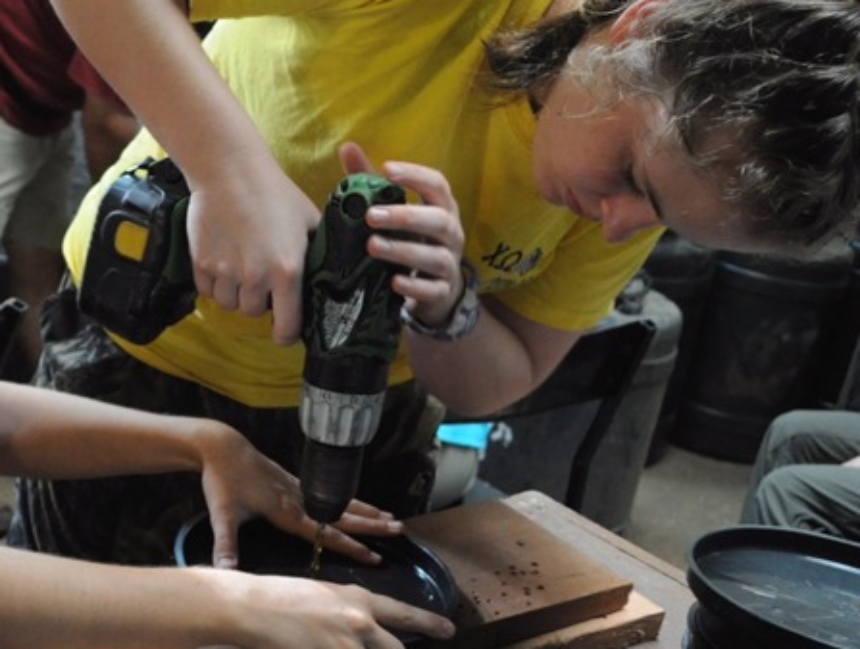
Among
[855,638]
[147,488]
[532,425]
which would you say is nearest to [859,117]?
[855,638]

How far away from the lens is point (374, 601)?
1.02 meters

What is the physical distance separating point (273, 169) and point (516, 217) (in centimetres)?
33

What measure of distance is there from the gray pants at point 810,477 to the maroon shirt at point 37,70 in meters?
1.55

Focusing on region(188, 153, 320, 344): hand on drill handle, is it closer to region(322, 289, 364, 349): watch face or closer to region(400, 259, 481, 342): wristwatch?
region(322, 289, 364, 349): watch face

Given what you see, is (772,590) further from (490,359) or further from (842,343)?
(842,343)

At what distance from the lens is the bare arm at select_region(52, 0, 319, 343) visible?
99 cm

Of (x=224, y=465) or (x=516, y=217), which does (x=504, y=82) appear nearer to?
(x=516, y=217)

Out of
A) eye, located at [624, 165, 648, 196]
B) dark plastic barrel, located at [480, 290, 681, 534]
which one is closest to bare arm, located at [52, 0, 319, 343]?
eye, located at [624, 165, 648, 196]

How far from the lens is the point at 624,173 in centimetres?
107

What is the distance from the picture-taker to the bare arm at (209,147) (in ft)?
3.24

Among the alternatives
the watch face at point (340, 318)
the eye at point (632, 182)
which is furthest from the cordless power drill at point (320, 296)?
the eye at point (632, 182)

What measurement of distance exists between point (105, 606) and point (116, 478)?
42cm

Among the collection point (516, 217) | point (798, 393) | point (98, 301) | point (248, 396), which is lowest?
point (798, 393)

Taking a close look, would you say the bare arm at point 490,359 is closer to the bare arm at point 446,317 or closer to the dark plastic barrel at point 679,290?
the bare arm at point 446,317
